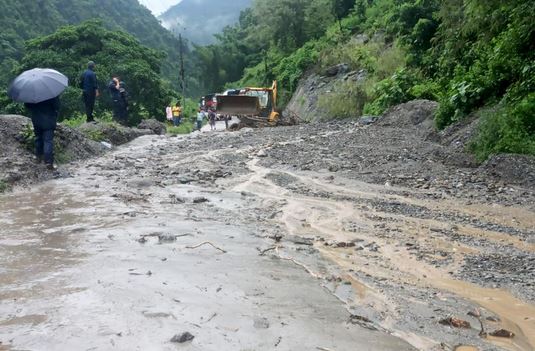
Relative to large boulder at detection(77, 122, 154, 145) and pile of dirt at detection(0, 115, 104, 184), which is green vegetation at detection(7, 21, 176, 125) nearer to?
large boulder at detection(77, 122, 154, 145)

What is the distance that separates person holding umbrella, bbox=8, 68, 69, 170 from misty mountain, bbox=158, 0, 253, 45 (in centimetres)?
13886

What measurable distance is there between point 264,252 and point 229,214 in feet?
5.47

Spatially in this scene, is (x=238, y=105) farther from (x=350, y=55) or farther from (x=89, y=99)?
(x=89, y=99)

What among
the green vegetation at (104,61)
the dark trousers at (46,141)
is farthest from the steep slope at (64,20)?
the dark trousers at (46,141)

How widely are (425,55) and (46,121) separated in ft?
51.9

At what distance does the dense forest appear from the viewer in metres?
10.7

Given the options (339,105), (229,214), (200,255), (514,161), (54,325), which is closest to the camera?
(54,325)

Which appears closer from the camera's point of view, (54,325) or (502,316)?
(54,325)

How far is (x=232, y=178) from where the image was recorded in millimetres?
9406

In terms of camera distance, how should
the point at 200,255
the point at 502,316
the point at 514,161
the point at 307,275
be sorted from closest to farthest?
1. the point at 502,316
2. the point at 307,275
3. the point at 200,255
4. the point at 514,161

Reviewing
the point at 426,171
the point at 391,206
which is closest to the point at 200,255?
the point at 391,206

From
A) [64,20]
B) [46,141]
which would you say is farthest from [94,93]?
[64,20]

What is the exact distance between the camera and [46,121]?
353 inches

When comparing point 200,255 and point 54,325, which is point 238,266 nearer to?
point 200,255
